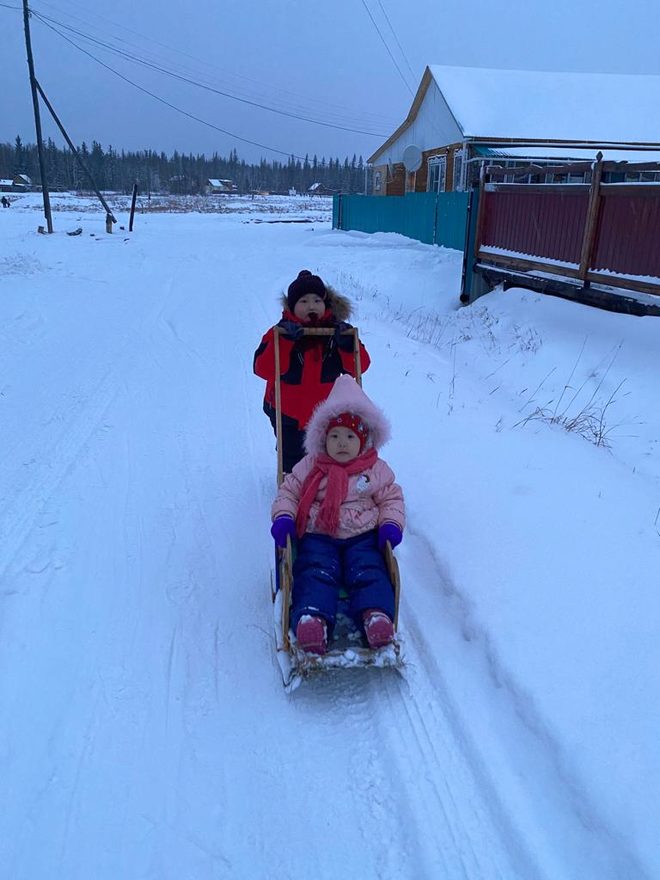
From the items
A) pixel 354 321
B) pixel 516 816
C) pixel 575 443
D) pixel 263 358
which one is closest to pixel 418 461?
pixel 575 443

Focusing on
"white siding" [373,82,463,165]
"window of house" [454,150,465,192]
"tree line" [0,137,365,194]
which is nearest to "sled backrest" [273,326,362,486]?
"window of house" [454,150,465,192]

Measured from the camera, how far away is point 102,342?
363 inches

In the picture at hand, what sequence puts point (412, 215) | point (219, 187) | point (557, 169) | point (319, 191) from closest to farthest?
point (557, 169)
point (412, 215)
point (319, 191)
point (219, 187)

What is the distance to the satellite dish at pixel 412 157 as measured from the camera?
27875 mm

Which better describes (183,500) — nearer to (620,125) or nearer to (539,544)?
(539,544)

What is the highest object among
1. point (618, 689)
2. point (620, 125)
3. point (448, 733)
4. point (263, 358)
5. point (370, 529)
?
point (620, 125)

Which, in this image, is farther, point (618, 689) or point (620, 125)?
point (620, 125)

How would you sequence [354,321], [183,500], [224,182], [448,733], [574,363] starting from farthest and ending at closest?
[224,182] → [354,321] → [574,363] → [183,500] → [448,733]

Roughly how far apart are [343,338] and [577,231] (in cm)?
643

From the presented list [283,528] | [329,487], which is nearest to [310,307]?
[329,487]

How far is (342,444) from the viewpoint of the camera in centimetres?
333

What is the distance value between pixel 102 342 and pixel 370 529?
701 centimetres

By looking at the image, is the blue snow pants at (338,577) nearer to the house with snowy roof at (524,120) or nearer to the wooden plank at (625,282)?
the wooden plank at (625,282)

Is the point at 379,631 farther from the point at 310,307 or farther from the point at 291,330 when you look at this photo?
the point at 310,307
